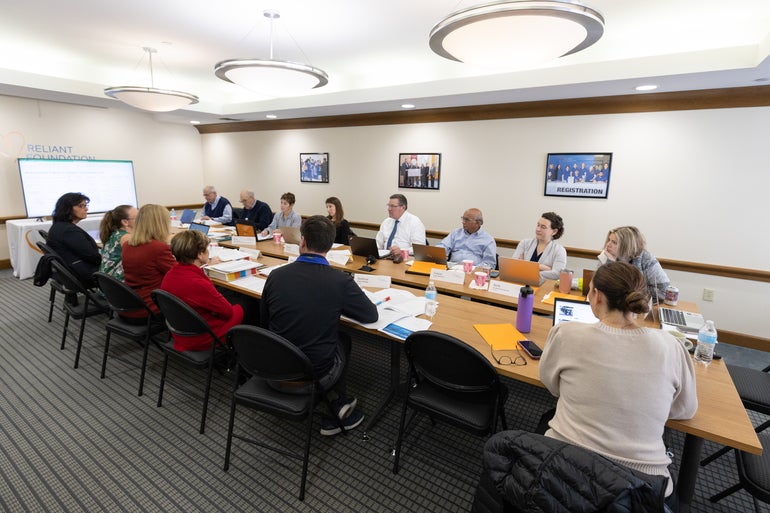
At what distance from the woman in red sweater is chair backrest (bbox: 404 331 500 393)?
1.32m

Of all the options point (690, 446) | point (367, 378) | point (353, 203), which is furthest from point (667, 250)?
point (353, 203)

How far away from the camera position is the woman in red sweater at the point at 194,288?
233 cm

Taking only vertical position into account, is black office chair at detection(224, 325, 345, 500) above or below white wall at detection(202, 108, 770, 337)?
below

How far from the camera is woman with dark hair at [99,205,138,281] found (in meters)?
3.19

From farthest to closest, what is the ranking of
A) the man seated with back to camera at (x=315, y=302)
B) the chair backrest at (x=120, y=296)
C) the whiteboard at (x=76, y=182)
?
the whiteboard at (x=76, y=182)
the chair backrest at (x=120, y=296)
the man seated with back to camera at (x=315, y=302)

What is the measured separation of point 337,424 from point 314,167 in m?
5.09

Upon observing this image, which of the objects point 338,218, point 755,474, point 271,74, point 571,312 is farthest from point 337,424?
point 338,218

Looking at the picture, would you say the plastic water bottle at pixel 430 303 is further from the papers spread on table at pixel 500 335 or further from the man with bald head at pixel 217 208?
the man with bald head at pixel 217 208

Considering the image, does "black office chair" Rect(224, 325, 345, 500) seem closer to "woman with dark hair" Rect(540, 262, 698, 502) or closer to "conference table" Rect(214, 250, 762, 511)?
"conference table" Rect(214, 250, 762, 511)

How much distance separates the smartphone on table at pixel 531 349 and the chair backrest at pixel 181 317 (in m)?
1.74

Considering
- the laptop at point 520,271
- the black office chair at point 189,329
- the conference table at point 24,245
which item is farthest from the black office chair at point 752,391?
the conference table at point 24,245

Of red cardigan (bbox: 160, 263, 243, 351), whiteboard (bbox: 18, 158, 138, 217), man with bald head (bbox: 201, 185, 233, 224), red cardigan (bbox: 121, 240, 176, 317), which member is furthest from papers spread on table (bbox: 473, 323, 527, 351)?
whiteboard (bbox: 18, 158, 138, 217)

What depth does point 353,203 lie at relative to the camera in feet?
20.5

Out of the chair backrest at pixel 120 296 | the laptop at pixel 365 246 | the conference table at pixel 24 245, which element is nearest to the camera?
the chair backrest at pixel 120 296
